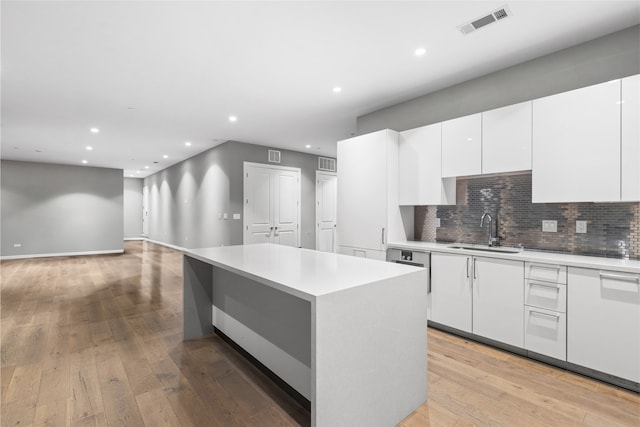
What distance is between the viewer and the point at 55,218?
28.6ft

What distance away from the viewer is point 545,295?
8.06ft

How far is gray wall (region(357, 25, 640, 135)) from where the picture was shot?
8.05 feet

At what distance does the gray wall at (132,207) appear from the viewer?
1255 cm

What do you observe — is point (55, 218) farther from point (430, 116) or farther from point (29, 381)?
point (430, 116)

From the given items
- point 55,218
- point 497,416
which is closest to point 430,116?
point 497,416

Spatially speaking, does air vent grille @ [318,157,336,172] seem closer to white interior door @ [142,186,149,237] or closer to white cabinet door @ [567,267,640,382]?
white cabinet door @ [567,267,640,382]

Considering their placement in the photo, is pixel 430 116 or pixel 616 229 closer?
pixel 616 229

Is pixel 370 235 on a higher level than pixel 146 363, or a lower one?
higher

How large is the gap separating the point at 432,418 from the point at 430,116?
3150 mm

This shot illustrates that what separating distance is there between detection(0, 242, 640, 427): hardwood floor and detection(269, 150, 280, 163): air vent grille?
431 cm

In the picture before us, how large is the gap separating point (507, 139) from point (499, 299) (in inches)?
58.2

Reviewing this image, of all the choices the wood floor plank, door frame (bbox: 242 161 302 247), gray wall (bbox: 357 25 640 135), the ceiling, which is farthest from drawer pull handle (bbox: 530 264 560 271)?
door frame (bbox: 242 161 302 247)

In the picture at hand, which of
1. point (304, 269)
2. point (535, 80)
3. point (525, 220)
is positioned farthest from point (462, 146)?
point (304, 269)

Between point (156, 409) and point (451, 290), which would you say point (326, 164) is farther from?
point (156, 409)
